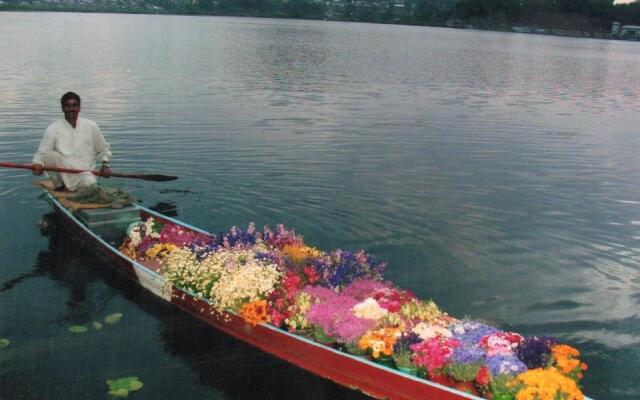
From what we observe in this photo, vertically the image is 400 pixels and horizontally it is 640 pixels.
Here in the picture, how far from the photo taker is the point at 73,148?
1727 centimetres

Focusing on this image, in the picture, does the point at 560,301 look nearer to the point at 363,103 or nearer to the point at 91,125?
the point at 91,125

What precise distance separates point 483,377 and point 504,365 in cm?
36

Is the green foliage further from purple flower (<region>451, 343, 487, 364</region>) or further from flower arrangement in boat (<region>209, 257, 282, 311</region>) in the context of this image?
purple flower (<region>451, 343, 487, 364</region>)

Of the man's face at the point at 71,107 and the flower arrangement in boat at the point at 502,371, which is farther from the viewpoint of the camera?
the man's face at the point at 71,107

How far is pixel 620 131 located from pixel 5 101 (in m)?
37.9

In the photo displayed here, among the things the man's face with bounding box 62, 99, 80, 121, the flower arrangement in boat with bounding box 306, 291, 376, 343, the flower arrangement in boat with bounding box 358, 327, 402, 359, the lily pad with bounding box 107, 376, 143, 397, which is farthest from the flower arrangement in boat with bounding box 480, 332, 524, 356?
the man's face with bounding box 62, 99, 80, 121

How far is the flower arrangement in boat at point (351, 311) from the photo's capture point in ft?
30.5

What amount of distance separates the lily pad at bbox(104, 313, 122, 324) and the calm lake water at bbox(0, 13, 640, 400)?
182 millimetres

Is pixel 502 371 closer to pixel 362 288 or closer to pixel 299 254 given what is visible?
pixel 362 288

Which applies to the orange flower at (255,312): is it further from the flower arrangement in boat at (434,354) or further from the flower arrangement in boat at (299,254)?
the flower arrangement in boat at (434,354)

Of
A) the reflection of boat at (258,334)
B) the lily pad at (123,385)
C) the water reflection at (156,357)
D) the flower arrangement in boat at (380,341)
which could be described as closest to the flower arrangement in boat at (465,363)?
the reflection of boat at (258,334)

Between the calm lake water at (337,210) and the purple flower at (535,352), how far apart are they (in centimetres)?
242

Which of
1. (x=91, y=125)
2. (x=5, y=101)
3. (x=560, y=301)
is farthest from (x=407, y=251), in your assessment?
(x=5, y=101)

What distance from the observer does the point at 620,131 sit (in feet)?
126
